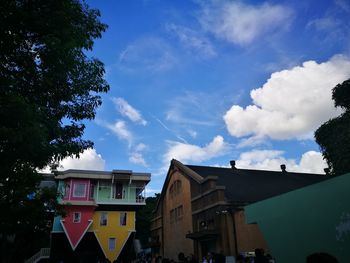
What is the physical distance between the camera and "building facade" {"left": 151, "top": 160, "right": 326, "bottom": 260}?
21.2 metres

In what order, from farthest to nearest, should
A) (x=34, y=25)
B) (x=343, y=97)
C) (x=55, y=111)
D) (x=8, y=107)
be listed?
(x=343, y=97), (x=55, y=111), (x=34, y=25), (x=8, y=107)

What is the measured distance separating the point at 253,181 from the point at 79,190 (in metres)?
18.4

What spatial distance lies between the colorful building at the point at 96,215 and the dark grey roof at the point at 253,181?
916cm

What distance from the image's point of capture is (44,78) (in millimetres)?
7480

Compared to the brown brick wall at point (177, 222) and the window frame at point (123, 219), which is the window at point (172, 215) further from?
the window frame at point (123, 219)

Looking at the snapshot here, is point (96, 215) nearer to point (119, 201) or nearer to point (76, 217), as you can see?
point (76, 217)

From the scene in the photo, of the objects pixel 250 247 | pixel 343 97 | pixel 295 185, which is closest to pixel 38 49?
pixel 250 247

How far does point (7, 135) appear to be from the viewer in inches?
255

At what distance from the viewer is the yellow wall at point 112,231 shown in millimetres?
33562

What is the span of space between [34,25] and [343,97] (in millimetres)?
25784

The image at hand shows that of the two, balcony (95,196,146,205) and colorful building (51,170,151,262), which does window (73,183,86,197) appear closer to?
colorful building (51,170,151,262)

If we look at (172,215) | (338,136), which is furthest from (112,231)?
(338,136)

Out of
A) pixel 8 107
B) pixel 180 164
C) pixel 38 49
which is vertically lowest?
pixel 8 107

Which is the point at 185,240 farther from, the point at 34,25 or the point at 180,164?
the point at 34,25
